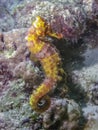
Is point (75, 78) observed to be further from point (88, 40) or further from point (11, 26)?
point (11, 26)

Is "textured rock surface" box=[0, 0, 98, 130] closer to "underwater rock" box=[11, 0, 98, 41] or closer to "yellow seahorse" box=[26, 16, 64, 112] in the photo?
"underwater rock" box=[11, 0, 98, 41]

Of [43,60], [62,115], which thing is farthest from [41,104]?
[43,60]

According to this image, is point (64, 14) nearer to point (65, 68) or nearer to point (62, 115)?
point (65, 68)

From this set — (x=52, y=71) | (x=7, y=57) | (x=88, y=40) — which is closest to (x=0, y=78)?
(x=7, y=57)

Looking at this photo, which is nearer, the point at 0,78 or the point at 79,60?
the point at 0,78

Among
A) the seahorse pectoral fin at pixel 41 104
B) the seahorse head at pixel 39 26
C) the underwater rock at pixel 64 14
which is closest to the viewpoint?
the seahorse pectoral fin at pixel 41 104

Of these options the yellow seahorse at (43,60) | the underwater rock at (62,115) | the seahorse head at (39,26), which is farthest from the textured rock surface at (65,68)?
the seahorse head at (39,26)

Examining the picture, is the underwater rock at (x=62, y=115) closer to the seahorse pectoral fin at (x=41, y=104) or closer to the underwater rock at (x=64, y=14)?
the seahorse pectoral fin at (x=41, y=104)

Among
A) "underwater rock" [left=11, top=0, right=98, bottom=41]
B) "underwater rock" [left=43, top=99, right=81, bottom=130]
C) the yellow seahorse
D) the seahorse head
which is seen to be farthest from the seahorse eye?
"underwater rock" [left=11, top=0, right=98, bottom=41]
